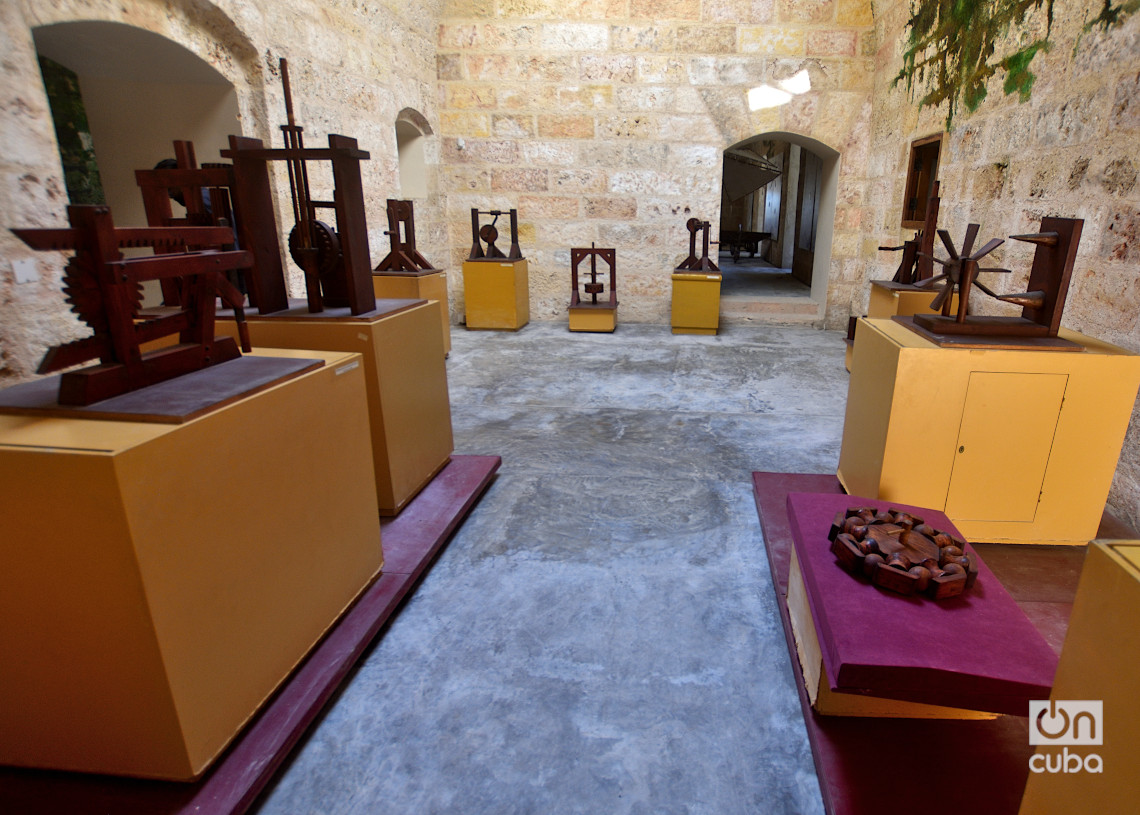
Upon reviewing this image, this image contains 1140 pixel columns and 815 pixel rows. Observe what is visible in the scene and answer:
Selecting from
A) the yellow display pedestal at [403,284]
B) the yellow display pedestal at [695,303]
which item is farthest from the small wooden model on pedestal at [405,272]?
the yellow display pedestal at [695,303]

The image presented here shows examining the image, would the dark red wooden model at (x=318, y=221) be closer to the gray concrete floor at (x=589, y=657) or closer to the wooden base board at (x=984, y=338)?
the gray concrete floor at (x=589, y=657)

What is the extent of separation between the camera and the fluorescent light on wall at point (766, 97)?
7465mm

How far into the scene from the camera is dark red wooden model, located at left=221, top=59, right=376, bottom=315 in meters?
2.56

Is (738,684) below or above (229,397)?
below

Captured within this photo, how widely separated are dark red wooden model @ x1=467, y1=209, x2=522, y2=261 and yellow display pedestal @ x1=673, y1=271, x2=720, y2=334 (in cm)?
199

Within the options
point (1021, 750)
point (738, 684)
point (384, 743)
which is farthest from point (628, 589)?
point (1021, 750)

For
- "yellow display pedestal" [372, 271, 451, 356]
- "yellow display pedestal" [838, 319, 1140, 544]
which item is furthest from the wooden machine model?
"yellow display pedestal" [372, 271, 451, 356]

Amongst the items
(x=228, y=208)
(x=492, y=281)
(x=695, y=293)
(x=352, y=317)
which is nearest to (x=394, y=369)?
(x=352, y=317)

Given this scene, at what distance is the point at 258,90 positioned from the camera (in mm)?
4609

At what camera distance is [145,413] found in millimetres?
1481

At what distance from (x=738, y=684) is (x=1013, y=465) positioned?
56.1 inches

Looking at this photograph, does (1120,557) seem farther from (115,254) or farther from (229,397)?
(115,254)

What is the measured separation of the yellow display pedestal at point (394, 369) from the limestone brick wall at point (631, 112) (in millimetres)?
5395

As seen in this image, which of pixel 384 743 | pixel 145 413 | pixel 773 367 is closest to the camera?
pixel 145 413
